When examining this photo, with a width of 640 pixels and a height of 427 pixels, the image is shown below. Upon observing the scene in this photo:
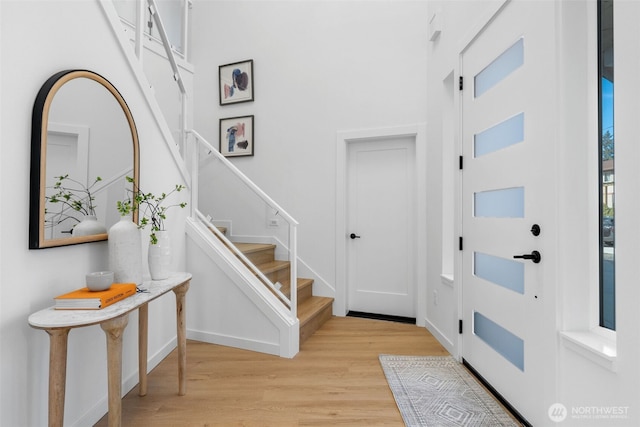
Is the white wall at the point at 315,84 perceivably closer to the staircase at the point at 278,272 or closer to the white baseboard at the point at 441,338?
the staircase at the point at 278,272

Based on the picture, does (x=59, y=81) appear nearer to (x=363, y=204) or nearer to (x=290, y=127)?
(x=290, y=127)

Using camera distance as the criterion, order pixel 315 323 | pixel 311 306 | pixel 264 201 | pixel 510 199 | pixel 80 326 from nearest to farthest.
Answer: pixel 80 326
pixel 510 199
pixel 264 201
pixel 315 323
pixel 311 306

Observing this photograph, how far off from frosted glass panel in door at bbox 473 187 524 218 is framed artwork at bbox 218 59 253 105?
3007 mm

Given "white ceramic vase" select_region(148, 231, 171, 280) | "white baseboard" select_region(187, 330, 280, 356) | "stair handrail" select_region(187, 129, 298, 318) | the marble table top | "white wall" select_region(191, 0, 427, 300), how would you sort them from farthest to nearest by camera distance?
"white wall" select_region(191, 0, 427, 300) → "stair handrail" select_region(187, 129, 298, 318) → "white baseboard" select_region(187, 330, 280, 356) → "white ceramic vase" select_region(148, 231, 171, 280) → the marble table top

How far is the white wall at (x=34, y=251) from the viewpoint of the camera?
48.7 inches

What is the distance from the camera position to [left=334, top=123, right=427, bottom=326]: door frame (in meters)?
3.29

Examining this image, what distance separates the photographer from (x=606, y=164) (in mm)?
1391

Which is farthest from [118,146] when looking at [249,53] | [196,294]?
[249,53]

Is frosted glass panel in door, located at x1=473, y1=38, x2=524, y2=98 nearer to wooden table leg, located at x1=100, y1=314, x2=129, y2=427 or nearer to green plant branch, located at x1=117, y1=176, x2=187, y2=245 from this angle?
green plant branch, located at x1=117, y1=176, x2=187, y2=245

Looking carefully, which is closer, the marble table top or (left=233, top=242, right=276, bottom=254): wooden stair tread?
the marble table top

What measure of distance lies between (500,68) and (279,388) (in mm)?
2512

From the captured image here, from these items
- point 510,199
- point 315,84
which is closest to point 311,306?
point 510,199

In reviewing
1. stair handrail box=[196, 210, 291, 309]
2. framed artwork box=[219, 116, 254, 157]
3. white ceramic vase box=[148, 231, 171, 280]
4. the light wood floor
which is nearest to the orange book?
white ceramic vase box=[148, 231, 171, 280]

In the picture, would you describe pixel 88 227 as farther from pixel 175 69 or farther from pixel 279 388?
pixel 175 69
